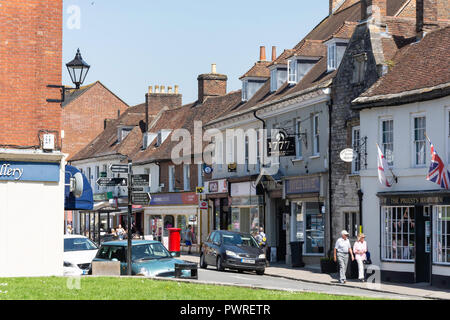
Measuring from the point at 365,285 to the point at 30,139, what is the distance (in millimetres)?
11743

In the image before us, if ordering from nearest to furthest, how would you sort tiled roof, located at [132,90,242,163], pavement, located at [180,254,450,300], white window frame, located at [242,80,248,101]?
1. pavement, located at [180,254,450,300]
2. white window frame, located at [242,80,248,101]
3. tiled roof, located at [132,90,242,163]

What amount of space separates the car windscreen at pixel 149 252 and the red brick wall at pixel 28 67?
402 cm

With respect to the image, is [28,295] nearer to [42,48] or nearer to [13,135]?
[13,135]

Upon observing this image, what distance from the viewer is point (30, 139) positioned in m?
23.7

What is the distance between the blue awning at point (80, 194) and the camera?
24609 mm

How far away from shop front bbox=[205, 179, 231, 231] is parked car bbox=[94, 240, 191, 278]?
2381 centimetres

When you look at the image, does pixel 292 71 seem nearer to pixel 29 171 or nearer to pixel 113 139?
pixel 29 171

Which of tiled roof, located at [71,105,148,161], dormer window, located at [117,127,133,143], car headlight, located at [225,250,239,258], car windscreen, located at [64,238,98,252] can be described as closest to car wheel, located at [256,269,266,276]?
car headlight, located at [225,250,239,258]

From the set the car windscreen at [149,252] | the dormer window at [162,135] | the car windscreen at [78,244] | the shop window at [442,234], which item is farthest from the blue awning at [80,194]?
the dormer window at [162,135]

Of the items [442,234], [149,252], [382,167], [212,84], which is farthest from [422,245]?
[212,84]

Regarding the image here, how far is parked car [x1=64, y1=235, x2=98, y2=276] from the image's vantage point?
89.4ft

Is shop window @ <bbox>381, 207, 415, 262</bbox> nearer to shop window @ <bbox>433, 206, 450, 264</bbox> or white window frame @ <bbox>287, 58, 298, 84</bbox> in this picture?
shop window @ <bbox>433, 206, 450, 264</bbox>

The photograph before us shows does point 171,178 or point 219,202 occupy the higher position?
point 171,178

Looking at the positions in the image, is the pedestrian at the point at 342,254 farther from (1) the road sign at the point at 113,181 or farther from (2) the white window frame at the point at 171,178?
(2) the white window frame at the point at 171,178
